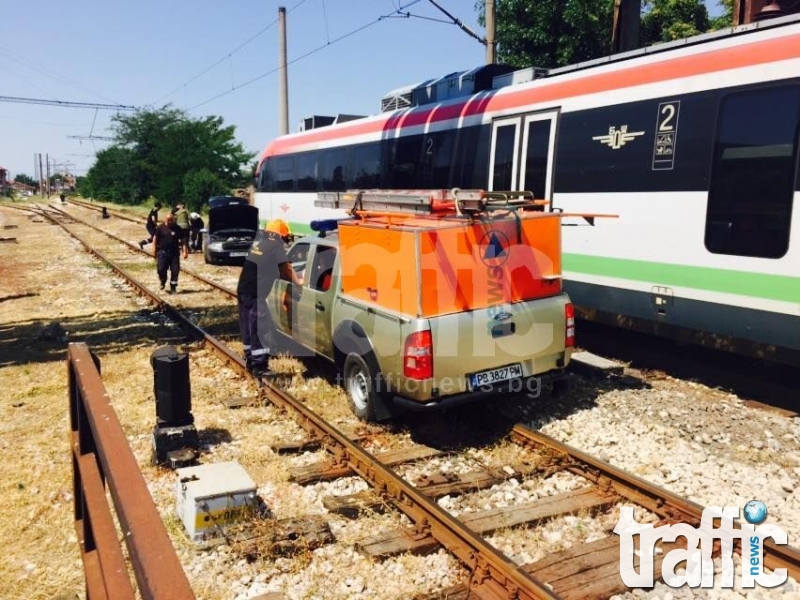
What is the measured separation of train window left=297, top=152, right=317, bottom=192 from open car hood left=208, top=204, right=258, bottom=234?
3.65 metres

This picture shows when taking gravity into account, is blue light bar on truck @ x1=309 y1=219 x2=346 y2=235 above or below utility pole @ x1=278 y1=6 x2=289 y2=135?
below

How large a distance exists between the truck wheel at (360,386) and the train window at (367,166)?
7.84 m

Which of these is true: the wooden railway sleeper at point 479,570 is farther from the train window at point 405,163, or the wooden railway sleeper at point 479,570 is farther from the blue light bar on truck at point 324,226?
the train window at point 405,163

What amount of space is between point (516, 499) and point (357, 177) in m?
11.1

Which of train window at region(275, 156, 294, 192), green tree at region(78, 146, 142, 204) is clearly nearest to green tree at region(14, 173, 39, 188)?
green tree at region(78, 146, 142, 204)

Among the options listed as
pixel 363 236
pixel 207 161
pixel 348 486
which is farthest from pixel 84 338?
pixel 207 161

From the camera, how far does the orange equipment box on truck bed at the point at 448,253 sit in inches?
247

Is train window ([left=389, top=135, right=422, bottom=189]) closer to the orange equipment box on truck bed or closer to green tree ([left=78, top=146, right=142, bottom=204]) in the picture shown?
the orange equipment box on truck bed

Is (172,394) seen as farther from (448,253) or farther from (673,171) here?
(673,171)

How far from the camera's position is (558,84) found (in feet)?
31.8

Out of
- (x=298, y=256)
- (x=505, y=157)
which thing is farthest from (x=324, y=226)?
(x=505, y=157)

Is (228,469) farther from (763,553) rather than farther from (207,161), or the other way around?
(207,161)

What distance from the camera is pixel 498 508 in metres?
5.24

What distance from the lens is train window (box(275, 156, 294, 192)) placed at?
757 inches
